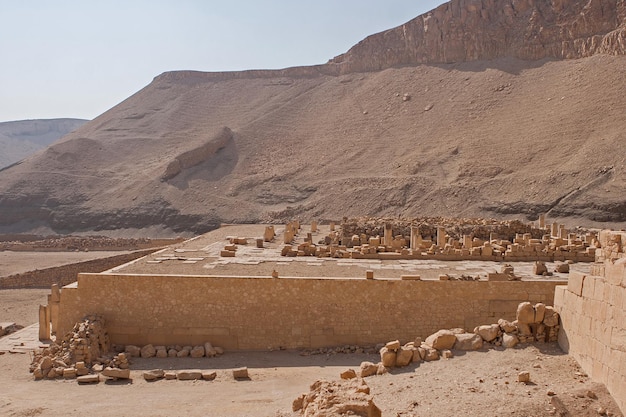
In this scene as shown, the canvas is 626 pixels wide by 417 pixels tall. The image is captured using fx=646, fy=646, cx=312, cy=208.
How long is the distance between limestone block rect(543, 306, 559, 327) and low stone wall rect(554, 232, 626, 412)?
3.5 inches

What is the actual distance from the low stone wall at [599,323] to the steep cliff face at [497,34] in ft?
157

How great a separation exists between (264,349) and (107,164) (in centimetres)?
5264

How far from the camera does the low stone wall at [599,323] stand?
677 cm

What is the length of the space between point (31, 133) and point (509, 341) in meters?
161

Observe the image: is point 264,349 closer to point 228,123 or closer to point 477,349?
point 477,349

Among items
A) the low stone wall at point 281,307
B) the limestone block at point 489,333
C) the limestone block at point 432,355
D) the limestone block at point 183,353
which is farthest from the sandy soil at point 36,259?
the limestone block at point 489,333

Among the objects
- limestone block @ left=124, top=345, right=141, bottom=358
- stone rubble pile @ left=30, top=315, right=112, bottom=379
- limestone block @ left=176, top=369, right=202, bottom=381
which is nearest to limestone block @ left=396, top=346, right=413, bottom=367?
limestone block @ left=176, top=369, right=202, bottom=381

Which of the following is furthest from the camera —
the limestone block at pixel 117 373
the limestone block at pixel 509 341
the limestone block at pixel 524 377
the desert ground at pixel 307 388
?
the limestone block at pixel 117 373

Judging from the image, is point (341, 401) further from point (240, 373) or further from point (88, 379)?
point (88, 379)

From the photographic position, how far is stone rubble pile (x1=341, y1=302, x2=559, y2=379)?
898cm

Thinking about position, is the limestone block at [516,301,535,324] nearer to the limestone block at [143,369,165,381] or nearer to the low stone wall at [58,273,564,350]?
the low stone wall at [58,273,564,350]

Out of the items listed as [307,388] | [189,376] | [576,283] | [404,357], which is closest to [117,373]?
[189,376]

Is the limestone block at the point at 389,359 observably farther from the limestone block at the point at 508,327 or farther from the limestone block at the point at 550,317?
the limestone block at the point at 550,317

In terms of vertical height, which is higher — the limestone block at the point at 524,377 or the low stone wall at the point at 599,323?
the low stone wall at the point at 599,323
